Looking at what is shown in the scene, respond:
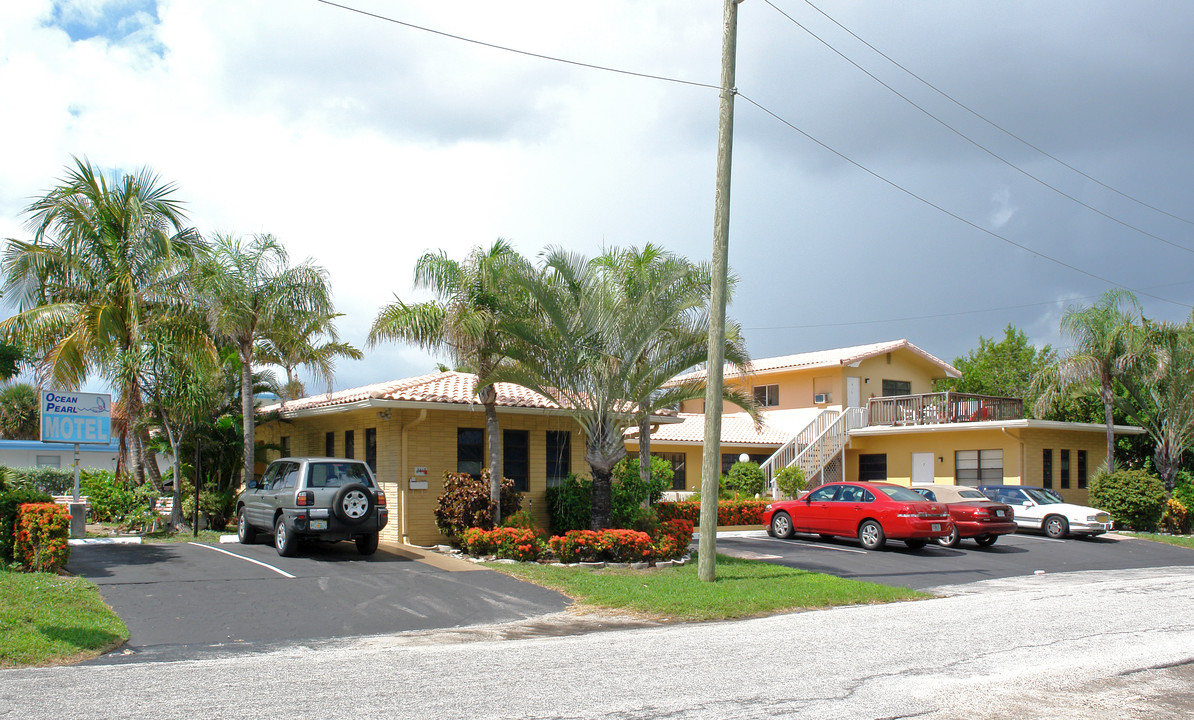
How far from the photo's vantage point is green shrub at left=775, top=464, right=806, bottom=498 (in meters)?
28.8

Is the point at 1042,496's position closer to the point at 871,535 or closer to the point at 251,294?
the point at 871,535

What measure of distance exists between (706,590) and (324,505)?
6604 millimetres

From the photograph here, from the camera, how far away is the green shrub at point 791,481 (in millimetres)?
28812

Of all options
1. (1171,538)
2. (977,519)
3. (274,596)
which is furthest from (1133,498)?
(274,596)

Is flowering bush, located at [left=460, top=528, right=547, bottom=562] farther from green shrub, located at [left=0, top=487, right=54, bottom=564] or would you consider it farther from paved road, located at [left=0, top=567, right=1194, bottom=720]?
green shrub, located at [left=0, top=487, right=54, bottom=564]

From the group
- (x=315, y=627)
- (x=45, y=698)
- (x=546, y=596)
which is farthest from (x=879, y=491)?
(x=45, y=698)

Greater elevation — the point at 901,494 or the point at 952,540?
the point at 901,494

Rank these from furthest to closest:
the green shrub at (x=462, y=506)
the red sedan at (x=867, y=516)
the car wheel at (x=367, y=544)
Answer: the red sedan at (x=867, y=516), the green shrub at (x=462, y=506), the car wheel at (x=367, y=544)

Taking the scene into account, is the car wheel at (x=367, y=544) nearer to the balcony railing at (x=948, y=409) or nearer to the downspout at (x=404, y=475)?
the downspout at (x=404, y=475)

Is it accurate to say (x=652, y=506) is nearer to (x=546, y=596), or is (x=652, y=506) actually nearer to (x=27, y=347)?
(x=546, y=596)

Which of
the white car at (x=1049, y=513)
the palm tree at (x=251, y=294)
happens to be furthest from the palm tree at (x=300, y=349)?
the white car at (x=1049, y=513)

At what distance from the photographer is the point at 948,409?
102ft

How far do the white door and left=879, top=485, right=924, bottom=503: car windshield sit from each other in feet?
40.6

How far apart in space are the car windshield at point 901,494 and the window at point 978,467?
38.2 ft
